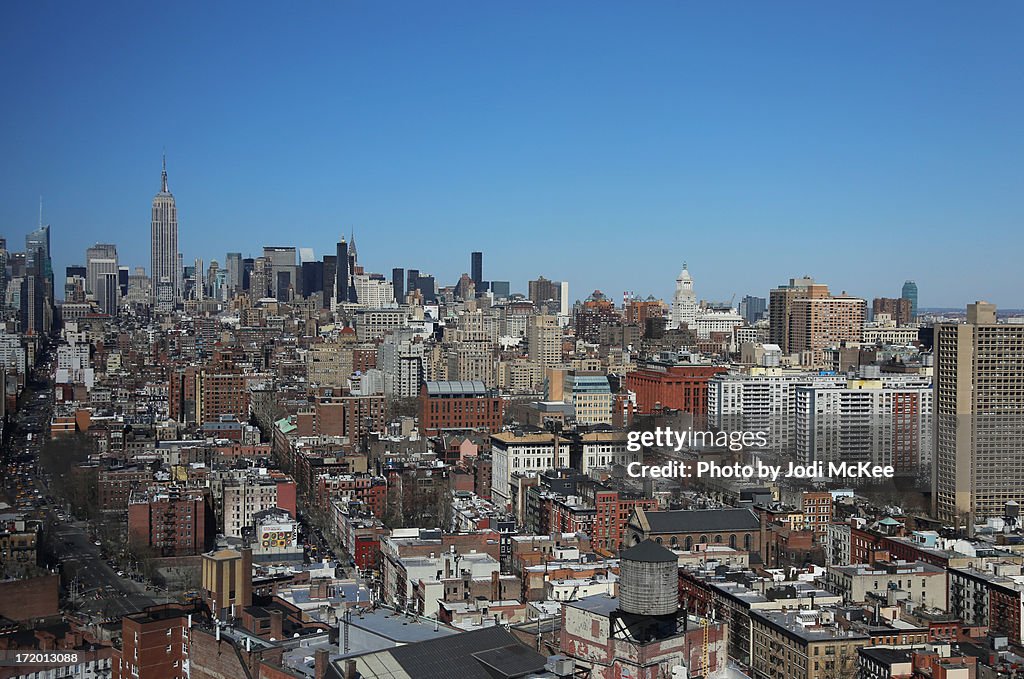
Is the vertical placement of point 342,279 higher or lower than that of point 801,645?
higher

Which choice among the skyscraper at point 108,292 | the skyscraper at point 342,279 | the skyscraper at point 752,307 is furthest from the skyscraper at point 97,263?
the skyscraper at point 752,307

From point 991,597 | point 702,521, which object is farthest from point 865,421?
point 991,597

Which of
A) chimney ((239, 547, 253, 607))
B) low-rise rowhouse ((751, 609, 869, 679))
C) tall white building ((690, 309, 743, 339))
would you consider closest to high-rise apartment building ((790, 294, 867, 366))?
tall white building ((690, 309, 743, 339))

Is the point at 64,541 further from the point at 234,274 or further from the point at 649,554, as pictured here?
the point at 234,274

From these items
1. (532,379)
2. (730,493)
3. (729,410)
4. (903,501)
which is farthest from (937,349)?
(532,379)
